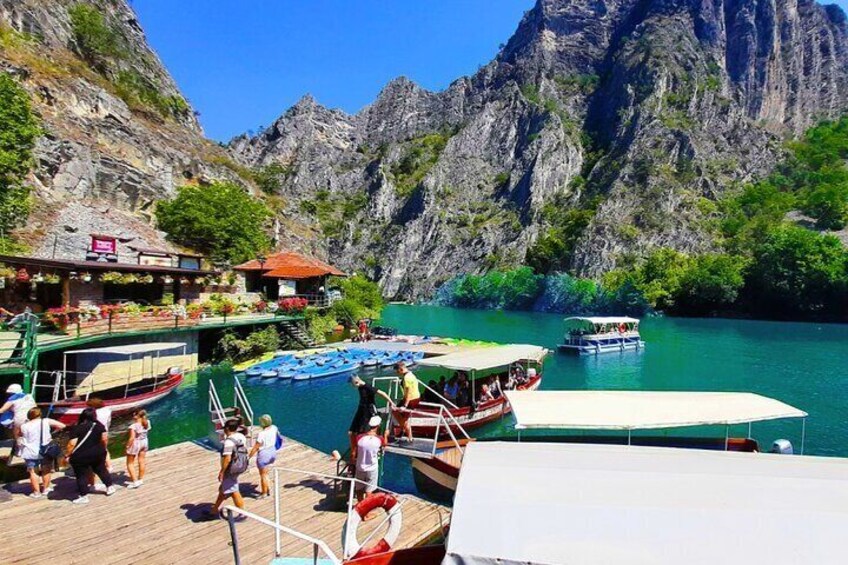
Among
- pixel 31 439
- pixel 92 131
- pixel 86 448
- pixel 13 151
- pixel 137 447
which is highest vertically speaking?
pixel 92 131

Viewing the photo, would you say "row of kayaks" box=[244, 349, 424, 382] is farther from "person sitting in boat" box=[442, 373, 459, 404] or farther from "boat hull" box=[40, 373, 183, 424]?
"person sitting in boat" box=[442, 373, 459, 404]

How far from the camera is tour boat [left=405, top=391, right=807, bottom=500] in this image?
12.9m

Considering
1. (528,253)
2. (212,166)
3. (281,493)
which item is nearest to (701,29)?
(528,253)

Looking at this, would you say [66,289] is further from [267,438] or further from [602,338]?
[602,338]

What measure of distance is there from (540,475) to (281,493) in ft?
23.4

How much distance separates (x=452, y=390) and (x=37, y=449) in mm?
14090

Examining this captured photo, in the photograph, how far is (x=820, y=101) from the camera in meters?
174

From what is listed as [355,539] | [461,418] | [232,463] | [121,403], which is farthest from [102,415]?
[121,403]


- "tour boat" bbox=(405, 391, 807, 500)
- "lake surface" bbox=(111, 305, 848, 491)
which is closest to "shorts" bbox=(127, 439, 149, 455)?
"tour boat" bbox=(405, 391, 807, 500)

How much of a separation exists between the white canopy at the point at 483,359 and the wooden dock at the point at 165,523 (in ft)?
27.9

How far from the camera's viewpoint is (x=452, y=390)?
2084cm

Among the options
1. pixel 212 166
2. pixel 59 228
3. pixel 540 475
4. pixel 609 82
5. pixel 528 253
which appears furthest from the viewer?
pixel 609 82

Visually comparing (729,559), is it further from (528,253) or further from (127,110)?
(528,253)

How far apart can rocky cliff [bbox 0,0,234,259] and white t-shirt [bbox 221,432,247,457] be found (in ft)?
137
